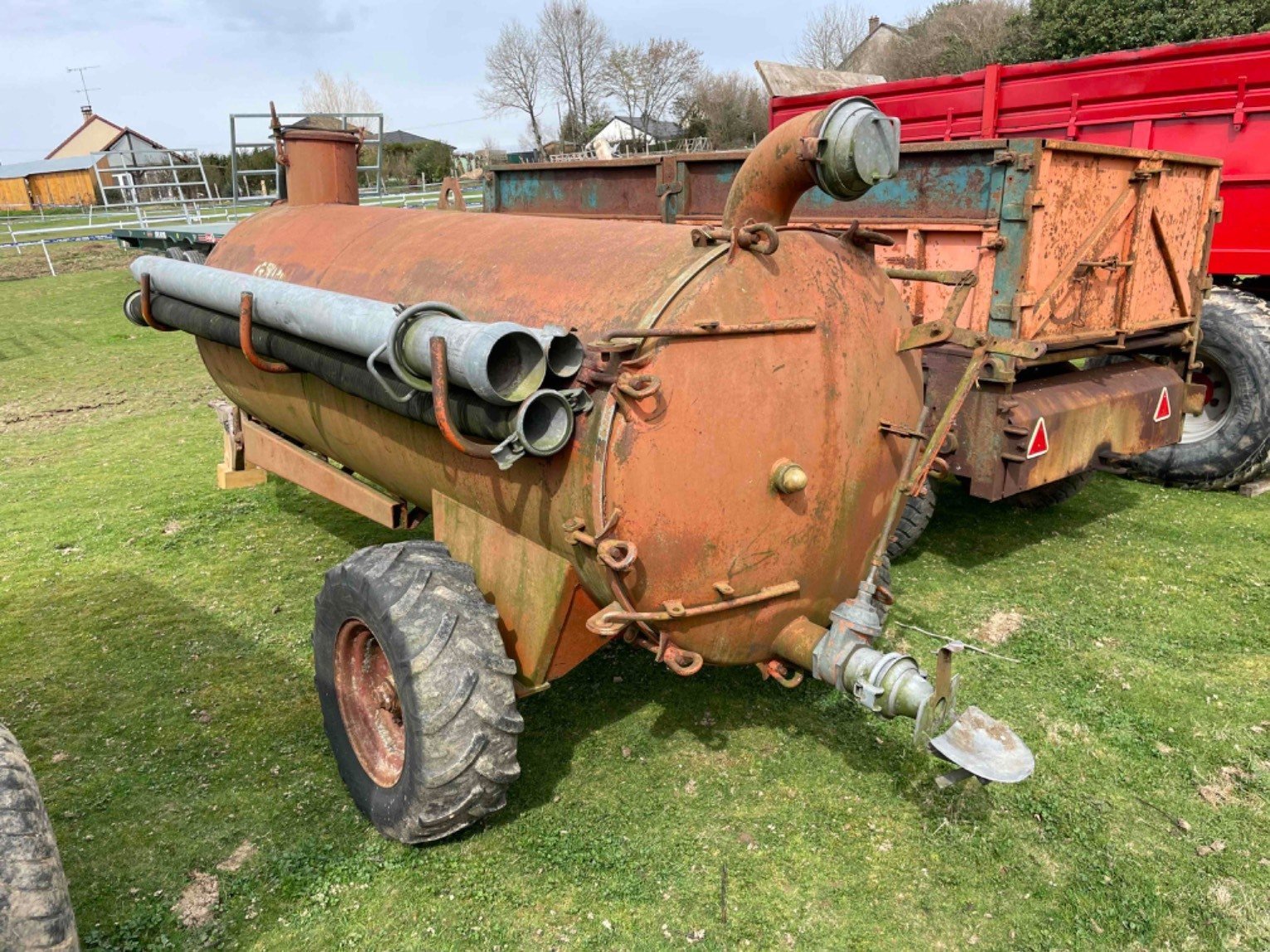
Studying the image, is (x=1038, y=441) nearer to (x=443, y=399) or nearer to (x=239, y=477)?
(x=443, y=399)

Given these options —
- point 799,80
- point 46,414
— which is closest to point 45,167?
point 46,414

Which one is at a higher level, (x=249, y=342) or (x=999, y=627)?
(x=249, y=342)

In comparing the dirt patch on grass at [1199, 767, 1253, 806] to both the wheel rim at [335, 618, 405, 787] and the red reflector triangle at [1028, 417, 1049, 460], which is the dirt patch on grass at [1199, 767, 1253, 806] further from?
the wheel rim at [335, 618, 405, 787]

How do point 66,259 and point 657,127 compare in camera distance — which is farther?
point 657,127

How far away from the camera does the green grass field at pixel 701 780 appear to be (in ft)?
9.62

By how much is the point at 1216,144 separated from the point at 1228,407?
6.63ft

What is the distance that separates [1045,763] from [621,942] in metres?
1.94

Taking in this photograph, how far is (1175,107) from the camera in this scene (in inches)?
272

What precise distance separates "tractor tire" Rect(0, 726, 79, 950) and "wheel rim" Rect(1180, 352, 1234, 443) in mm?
7208

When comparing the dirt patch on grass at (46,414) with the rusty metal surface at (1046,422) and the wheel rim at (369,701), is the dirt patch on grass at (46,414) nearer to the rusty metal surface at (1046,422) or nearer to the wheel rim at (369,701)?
the wheel rim at (369,701)

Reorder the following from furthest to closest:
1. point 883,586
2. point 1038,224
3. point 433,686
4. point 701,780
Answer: point 1038,224
point 701,780
point 883,586
point 433,686

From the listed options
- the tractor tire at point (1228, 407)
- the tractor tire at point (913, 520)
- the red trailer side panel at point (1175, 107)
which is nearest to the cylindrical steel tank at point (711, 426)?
the tractor tire at point (913, 520)

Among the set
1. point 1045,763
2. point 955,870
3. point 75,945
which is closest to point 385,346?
point 75,945

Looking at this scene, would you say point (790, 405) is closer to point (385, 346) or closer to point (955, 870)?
point (385, 346)
